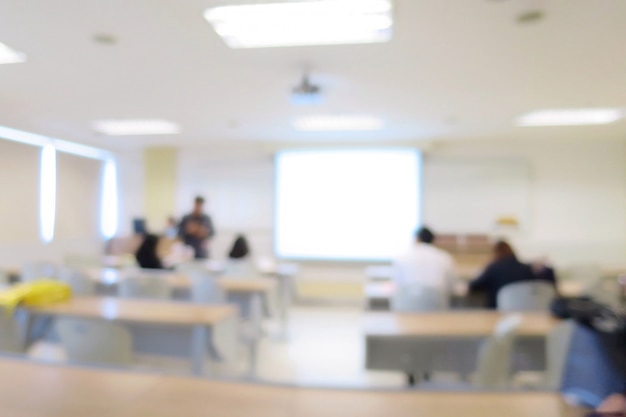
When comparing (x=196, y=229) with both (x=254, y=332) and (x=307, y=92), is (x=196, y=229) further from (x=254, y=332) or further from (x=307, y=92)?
(x=307, y=92)

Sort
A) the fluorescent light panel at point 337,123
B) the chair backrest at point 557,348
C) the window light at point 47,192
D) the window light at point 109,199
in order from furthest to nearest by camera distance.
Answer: the window light at point 109,199
the window light at point 47,192
the fluorescent light panel at point 337,123
the chair backrest at point 557,348

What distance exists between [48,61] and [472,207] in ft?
20.8

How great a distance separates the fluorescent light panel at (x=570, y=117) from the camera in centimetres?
506

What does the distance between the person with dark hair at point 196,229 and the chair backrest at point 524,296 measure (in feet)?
12.7

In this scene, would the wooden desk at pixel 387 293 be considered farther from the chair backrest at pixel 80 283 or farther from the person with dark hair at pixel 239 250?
the chair backrest at pixel 80 283

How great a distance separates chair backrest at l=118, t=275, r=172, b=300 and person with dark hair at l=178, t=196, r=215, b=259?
6.87 ft

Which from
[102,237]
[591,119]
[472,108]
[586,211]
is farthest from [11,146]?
[586,211]

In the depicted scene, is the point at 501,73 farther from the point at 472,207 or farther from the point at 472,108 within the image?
the point at 472,207

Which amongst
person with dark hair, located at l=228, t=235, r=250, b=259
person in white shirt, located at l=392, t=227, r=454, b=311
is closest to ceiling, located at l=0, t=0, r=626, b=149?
person in white shirt, located at l=392, t=227, r=454, b=311

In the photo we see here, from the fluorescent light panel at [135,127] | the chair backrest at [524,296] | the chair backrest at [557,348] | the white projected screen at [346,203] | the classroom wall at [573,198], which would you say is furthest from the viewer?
the white projected screen at [346,203]


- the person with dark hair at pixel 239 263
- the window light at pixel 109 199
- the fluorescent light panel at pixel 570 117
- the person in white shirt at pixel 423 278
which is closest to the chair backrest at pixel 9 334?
the person with dark hair at pixel 239 263

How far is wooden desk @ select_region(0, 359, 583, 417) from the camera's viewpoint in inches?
46.6

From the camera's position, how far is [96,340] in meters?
1.92

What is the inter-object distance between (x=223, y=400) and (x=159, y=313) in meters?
1.33
